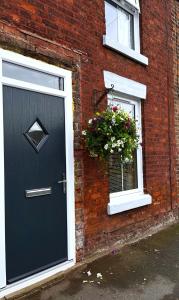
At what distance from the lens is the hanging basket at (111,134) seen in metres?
4.16

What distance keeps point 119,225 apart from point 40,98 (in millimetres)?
2551

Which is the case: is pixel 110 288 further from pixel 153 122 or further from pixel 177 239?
pixel 153 122

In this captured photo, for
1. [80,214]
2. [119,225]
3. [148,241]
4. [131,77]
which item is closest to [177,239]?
[148,241]

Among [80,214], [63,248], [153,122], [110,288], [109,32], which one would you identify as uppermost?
[109,32]

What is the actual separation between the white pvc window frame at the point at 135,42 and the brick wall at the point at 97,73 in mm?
92

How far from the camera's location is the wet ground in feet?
11.8

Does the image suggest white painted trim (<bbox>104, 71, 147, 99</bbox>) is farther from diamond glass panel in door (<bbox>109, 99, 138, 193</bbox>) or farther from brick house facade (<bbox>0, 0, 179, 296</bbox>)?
diamond glass panel in door (<bbox>109, 99, 138, 193</bbox>)

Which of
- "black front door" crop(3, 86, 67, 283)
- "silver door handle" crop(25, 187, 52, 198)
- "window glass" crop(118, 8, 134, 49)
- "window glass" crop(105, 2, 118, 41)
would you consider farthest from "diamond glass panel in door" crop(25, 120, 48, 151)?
"window glass" crop(118, 8, 134, 49)

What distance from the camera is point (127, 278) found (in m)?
4.05

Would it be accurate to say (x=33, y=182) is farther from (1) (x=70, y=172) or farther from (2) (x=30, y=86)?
(2) (x=30, y=86)

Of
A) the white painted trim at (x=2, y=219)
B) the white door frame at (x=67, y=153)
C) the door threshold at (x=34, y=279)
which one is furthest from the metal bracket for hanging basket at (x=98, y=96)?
the door threshold at (x=34, y=279)

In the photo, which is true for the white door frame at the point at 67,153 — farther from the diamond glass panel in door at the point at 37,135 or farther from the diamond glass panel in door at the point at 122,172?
the diamond glass panel in door at the point at 122,172

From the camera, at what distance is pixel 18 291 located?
365cm

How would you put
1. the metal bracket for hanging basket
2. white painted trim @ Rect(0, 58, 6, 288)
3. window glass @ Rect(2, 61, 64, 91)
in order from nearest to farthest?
1. white painted trim @ Rect(0, 58, 6, 288)
2. window glass @ Rect(2, 61, 64, 91)
3. the metal bracket for hanging basket
